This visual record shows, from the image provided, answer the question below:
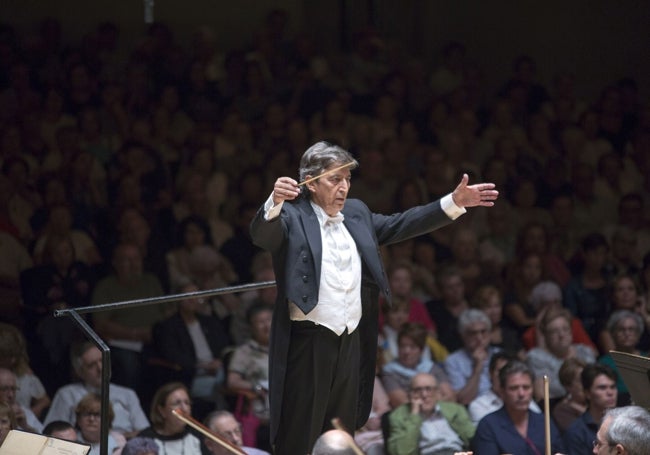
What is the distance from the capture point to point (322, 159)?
451 centimetres

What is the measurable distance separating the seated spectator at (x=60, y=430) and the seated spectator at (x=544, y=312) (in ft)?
8.96

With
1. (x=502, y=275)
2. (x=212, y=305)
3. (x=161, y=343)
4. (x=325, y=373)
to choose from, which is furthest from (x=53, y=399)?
(x=502, y=275)

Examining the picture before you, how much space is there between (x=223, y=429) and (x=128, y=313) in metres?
1.15

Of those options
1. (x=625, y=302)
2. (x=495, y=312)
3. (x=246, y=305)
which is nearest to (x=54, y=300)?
(x=246, y=305)

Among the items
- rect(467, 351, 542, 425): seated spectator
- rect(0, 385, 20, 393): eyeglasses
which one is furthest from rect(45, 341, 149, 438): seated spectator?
rect(467, 351, 542, 425): seated spectator

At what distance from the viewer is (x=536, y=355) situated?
7.09 meters

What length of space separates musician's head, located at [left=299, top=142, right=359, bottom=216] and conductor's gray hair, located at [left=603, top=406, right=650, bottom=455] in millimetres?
1177

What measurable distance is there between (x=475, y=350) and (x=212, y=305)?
1431mm

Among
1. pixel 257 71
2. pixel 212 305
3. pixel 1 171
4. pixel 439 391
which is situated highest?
pixel 257 71

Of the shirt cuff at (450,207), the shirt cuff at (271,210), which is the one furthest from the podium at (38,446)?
Result: the shirt cuff at (450,207)

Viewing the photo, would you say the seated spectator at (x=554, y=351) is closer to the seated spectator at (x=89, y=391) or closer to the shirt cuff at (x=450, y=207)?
the seated spectator at (x=89, y=391)

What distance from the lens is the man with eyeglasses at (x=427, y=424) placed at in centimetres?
623

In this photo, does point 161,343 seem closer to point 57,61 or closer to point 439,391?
point 439,391

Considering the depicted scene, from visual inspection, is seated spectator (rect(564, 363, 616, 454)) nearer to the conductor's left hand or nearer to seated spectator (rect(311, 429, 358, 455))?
the conductor's left hand
